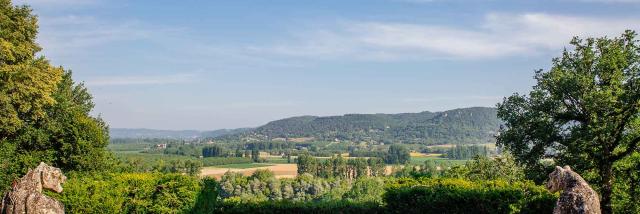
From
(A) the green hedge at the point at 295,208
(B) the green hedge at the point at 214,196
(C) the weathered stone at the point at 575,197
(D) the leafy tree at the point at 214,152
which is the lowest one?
(D) the leafy tree at the point at 214,152

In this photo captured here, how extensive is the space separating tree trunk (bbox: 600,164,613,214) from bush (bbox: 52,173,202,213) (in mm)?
→ 15063

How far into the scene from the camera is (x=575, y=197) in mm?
9367

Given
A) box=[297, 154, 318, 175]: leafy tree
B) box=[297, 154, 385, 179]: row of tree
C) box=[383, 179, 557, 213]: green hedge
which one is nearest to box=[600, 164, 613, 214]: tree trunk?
box=[383, 179, 557, 213]: green hedge

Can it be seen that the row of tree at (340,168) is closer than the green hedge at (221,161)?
Yes

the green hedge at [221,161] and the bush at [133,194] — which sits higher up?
the bush at [133,194]

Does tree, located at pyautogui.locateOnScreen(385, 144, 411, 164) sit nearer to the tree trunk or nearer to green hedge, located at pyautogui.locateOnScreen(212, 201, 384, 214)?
the tree trunk

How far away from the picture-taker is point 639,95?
2025cm

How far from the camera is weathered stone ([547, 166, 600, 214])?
9.27 meters

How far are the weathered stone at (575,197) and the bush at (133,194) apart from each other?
11144 mm

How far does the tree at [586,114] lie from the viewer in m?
20.2

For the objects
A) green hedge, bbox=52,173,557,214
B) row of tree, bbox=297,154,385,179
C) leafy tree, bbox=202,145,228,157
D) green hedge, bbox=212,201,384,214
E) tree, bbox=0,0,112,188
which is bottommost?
row of tree, bbox=297,154,385,179

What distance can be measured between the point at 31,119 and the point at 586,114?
2655 cm

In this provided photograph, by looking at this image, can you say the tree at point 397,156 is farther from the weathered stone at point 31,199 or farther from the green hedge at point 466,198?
the weathered stone at point 31,199

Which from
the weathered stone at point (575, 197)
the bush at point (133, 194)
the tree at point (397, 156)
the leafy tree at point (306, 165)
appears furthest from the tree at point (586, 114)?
the tree at point (397, 156)
